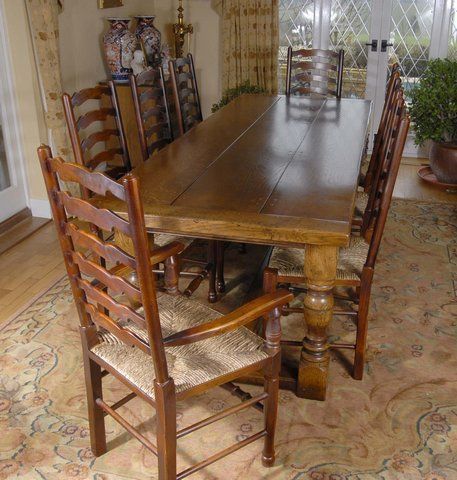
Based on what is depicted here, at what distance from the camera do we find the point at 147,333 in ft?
5.36

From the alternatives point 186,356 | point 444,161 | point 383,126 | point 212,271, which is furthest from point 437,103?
point 186,356

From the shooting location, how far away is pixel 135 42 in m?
4.65

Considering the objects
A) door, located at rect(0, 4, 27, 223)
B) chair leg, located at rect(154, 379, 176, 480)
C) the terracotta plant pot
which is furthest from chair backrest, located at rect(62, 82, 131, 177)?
the terracotta plant pot

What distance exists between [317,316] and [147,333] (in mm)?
771

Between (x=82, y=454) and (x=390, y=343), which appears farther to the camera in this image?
(x=390, y=343)

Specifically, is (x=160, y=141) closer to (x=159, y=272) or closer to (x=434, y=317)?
(x=159, y=272)

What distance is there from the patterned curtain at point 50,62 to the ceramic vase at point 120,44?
0.60m

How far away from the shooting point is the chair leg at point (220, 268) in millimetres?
3023

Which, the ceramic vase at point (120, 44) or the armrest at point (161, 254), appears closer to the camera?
the armrest at point (161, 254)

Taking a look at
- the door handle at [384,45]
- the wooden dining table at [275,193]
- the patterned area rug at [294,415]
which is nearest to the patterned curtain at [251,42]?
the door handle at [384,45]

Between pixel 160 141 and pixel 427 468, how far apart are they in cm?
207

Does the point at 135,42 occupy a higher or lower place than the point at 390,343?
higher

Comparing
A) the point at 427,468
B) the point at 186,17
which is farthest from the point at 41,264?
the point at 186,17

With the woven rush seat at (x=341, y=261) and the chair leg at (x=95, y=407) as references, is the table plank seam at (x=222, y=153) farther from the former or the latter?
the chair leg at (x=95, y=407)
